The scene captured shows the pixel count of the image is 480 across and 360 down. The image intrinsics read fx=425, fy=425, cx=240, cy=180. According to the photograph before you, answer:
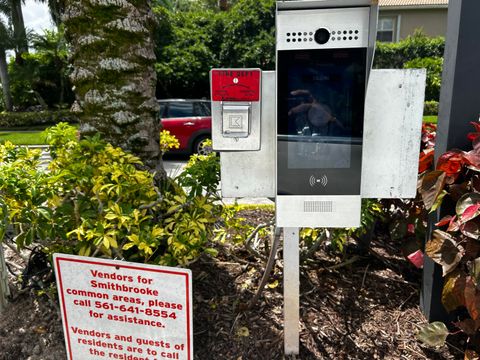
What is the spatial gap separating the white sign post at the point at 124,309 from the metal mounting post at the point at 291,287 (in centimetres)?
58

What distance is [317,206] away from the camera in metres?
2.16

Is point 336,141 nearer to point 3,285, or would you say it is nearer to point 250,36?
point 3,285

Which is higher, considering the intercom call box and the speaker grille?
the intercom call box

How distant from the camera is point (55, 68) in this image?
21047 mm

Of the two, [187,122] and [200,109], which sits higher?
[200,109]

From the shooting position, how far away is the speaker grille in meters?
2.16

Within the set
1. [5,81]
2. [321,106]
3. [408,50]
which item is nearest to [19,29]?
[5,81]

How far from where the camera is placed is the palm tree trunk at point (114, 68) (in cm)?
263

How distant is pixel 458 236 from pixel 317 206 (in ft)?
2.97

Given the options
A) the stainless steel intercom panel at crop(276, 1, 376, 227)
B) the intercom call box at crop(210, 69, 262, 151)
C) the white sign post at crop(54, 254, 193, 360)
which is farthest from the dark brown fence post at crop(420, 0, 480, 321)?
the white sign post at crop(54, 254, 193, 360)

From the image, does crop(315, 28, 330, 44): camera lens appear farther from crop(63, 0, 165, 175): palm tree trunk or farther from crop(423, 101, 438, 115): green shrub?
crop(423, 101, 438, 115): green shrub

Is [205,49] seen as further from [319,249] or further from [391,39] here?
[319,249]

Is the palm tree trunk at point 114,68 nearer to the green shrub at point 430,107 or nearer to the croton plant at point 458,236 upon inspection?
the croton plant at point 458,236

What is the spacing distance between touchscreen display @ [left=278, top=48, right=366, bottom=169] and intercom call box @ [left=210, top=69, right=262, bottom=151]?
137 mm
